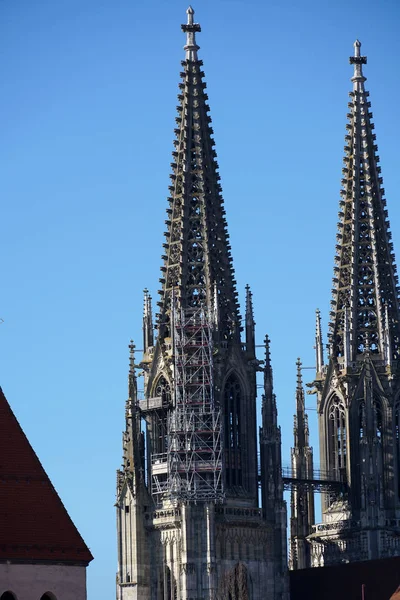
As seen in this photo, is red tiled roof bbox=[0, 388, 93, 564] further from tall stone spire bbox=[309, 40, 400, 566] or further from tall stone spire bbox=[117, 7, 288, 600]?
tall stone spire bbox=[309, 40, 400, 566]

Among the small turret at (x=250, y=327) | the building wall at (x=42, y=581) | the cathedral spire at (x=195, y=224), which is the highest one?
the cathedral spire at (x=195, y=224)

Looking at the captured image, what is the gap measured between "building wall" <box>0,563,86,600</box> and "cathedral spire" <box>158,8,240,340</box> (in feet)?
169

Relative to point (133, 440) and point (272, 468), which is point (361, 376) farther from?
point (133, 440)

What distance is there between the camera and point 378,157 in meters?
121

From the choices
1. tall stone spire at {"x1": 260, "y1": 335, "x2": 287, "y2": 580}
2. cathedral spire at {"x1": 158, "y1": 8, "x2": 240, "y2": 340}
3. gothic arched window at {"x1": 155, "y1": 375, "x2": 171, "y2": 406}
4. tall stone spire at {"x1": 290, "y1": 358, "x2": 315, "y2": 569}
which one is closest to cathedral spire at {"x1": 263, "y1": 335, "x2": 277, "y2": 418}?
tall stone spire at {"x1": 260, "y1": 335, "x2": 287, "y2": 580}

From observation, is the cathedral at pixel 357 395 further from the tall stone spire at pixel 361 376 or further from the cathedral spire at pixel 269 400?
the cathedral spire at pixel 269 400

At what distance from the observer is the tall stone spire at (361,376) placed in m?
116

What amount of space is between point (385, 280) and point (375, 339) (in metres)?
3.09

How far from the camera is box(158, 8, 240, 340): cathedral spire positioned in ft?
373

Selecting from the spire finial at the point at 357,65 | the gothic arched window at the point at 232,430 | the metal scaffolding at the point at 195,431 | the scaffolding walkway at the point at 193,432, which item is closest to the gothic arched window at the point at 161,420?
the scaffolding walkway at the point at 193,432

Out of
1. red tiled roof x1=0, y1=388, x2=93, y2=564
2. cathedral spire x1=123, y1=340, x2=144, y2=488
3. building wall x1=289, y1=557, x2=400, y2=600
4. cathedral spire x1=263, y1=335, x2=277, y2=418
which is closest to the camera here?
red tiled roof x1=0, y1=388, x2=93, y2=564

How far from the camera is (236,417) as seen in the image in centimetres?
11256

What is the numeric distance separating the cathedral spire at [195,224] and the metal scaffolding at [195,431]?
2747mm

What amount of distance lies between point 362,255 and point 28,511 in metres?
59.8
